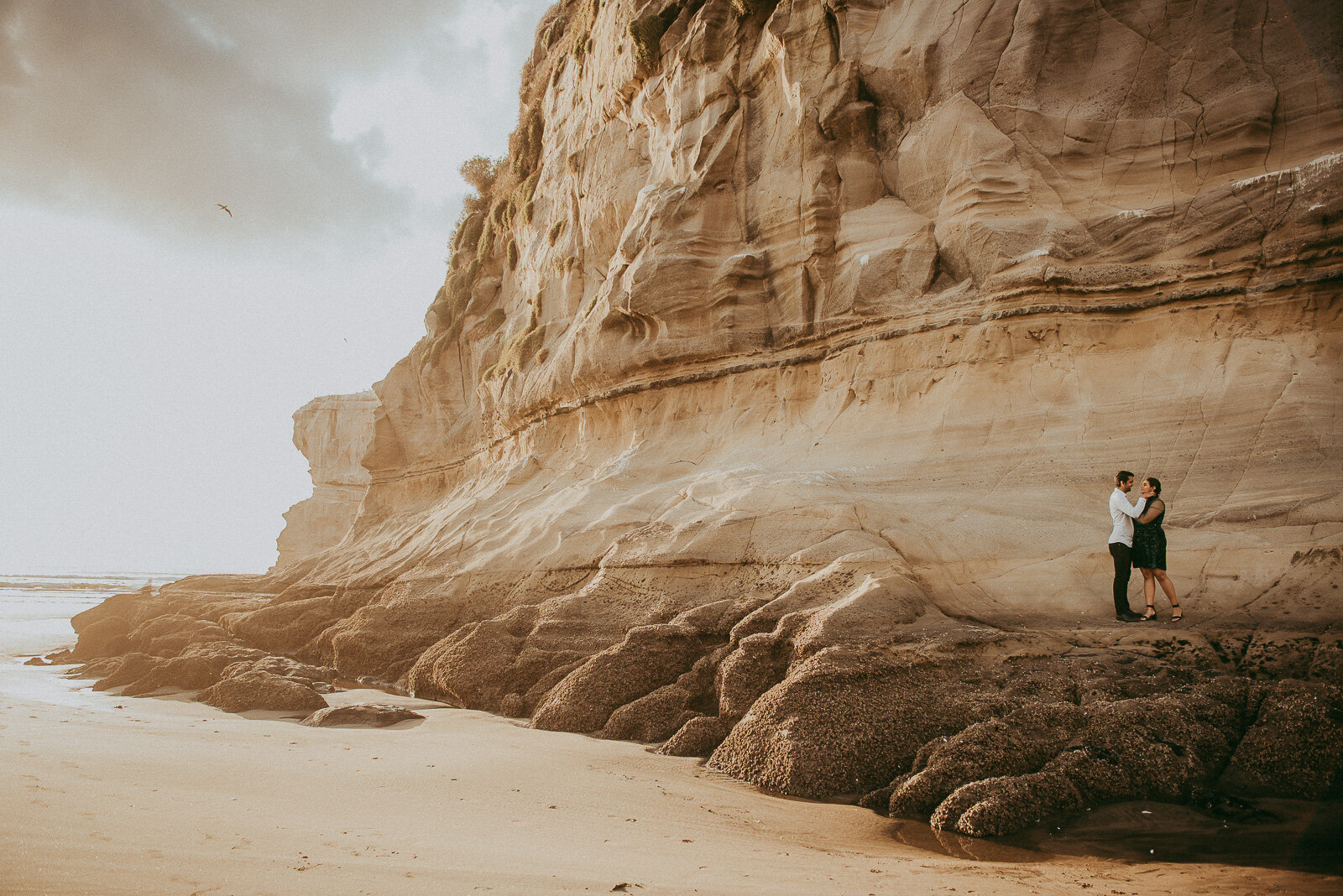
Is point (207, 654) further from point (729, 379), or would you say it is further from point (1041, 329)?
point (1041, 329)

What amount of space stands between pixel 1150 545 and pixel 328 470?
45712 mm

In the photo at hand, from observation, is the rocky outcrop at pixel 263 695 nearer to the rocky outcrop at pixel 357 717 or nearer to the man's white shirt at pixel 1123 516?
the rocky outcrop at pixel 357 717

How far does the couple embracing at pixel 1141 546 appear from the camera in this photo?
6527mm

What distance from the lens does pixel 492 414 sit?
20.1 metres

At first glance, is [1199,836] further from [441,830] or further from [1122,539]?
[441,830]

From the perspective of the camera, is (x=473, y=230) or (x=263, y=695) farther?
(x=473, y=230)

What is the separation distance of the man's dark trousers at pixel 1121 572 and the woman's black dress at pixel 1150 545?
68 millimetres

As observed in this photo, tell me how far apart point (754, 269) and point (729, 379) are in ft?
5.85

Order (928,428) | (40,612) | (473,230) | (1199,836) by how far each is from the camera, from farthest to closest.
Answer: (40,612), (473,230), (928,428), (1199,836)

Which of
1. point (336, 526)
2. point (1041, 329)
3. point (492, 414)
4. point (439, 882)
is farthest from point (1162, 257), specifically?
point (336, 526)

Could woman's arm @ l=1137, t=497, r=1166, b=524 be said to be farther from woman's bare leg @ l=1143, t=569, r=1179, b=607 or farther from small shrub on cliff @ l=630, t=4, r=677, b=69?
small shrub on cliff @ l=630, t=4, r=677, b=69

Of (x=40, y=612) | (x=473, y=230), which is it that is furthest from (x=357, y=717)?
(x=40, y=612)

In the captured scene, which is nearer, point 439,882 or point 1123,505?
point 439,882

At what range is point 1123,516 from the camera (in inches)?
270
